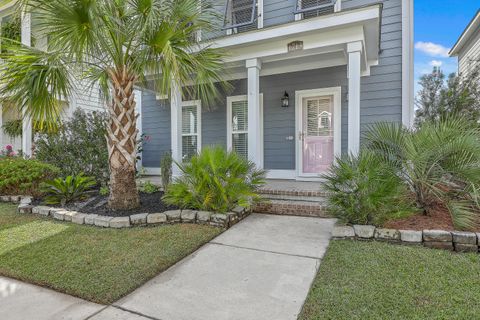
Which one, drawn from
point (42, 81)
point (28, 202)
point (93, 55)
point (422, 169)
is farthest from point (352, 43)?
point (28, 202)

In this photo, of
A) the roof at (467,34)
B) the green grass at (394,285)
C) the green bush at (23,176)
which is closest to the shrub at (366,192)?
the green grass at (394,285)

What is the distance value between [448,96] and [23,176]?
9906 mm

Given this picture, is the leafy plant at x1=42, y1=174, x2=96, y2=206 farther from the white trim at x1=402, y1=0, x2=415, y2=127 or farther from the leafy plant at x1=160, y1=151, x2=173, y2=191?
the white trim at x1=402, y1=0, x2=415, y2=127

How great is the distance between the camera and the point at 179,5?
13.6 feet

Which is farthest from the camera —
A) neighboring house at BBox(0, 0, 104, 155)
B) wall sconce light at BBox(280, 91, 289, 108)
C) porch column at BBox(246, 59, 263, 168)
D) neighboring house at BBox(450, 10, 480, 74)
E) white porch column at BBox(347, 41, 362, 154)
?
neighboring house at BBox(450, 10, 480, 74)

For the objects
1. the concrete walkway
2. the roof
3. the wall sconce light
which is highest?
the roof

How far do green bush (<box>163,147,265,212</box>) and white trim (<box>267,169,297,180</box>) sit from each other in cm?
260

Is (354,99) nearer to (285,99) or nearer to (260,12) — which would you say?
(285,99)

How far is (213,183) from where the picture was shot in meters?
4.21

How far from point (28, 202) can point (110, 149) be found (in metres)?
2.27

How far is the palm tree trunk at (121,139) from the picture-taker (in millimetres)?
4453

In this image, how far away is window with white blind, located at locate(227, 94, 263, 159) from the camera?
24.6ft

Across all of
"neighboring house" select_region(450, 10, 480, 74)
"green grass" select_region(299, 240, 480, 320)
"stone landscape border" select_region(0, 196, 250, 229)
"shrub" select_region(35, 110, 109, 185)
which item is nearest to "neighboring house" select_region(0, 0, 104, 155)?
"shrub" select_region(35, 110, 109, 185)

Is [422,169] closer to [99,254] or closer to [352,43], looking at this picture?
[352,43]
